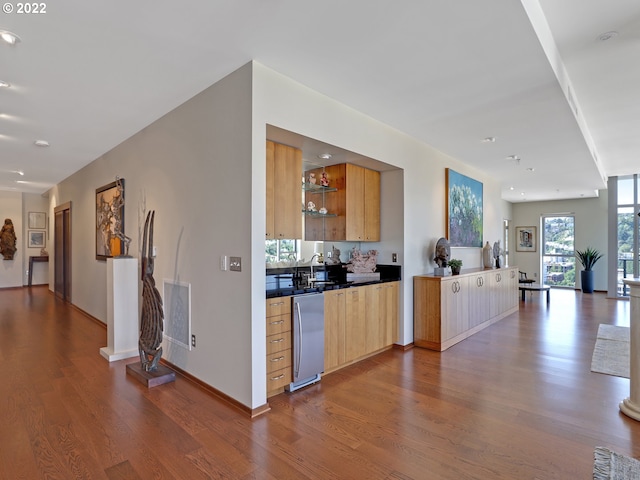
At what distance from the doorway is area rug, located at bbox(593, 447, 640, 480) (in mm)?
8347

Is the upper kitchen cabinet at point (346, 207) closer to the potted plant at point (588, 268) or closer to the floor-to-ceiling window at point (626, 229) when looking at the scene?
the floor-to-ceiling window at point (626, 229)

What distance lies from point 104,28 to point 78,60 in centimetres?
59

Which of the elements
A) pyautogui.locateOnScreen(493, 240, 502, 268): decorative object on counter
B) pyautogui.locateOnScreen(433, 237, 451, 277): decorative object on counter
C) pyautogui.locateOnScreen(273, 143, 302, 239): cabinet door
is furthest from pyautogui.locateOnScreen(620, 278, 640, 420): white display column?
pyautogui.locateOnScreen(493, 240, 502, 268): decorative object on counter

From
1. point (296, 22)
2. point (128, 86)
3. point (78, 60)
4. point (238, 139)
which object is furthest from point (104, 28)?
point (296, 22)

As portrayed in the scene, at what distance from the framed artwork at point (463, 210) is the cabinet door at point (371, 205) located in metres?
1.38

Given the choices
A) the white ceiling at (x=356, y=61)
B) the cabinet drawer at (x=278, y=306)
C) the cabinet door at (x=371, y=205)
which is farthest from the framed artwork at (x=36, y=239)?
the cabinet drawer at (x=278, y=306)

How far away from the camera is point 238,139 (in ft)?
9.13

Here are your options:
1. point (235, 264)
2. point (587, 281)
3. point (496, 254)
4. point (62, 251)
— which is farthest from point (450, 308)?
point (62, 251)

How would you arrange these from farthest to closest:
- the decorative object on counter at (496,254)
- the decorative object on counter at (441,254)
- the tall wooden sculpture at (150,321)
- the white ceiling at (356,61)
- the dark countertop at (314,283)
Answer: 1. the decorative object on counter at (496,254)
2. the decorative object on counter at (441,254)
3. the tall wooden sculpture at (150,321)
4. the dark countertop at (314,283)
5. the white ceiling at (356,61)

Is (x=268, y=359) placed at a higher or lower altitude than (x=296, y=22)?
lower

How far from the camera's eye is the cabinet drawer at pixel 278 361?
2885 millimetres

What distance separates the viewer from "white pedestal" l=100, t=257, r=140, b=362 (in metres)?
3.95

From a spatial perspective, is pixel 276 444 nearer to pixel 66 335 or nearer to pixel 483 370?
pixel 483 370

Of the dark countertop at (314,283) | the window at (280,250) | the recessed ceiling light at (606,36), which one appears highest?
the recessed ceiling light at (606,36)
